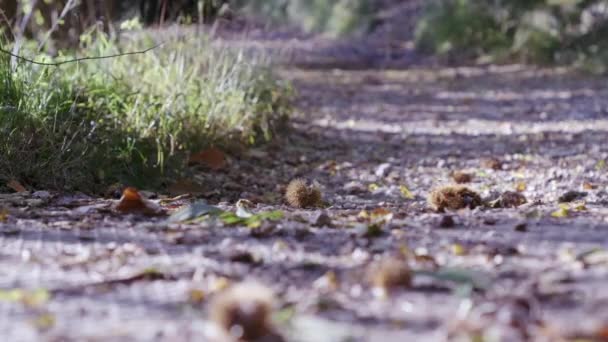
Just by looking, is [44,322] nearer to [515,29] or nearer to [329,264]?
[329,264]

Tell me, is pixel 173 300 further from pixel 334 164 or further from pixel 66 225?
pixel 334 164

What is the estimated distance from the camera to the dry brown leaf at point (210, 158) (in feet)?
14.4

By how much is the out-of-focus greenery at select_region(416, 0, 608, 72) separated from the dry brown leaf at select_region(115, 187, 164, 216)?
7.72 metres

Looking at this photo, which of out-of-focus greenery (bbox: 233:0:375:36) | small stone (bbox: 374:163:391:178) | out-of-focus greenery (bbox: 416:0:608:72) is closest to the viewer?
small stone (bbox: 374:163:391:178)

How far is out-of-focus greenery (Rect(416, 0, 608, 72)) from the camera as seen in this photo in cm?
1028

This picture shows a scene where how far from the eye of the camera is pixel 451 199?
2.99 metres

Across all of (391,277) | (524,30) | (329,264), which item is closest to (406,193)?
(329,264)

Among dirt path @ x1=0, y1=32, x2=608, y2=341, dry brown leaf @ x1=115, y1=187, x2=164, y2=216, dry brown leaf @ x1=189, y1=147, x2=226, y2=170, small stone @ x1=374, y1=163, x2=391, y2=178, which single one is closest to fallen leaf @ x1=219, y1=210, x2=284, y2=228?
dirt path @ x1=0, y1=32, x2=608, y2=341

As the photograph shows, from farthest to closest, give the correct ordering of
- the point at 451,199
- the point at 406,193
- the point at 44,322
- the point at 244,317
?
the point at 406,193 < the point at 451,199 < the point at 44,322 < the point at 244,317

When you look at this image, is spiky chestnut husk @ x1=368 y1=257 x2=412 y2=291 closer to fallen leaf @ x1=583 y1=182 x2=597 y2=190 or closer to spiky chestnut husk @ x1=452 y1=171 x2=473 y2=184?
fallen leaf @ x1=583 y1=182 x2=597 y2=190

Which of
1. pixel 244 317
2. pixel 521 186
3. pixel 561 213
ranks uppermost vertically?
pixel 244 317

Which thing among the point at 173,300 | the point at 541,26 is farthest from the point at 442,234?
the point at 541,26

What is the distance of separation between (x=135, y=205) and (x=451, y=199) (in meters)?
1.05

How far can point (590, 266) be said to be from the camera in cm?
190
